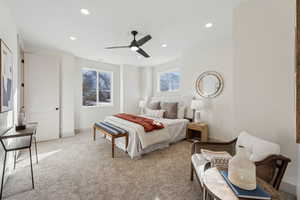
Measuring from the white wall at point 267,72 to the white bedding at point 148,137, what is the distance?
1.55m

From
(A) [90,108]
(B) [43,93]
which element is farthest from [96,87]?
(B) [43,93]

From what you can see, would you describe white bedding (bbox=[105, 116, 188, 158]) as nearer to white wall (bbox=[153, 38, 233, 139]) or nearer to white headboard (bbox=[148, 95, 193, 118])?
white headboard (bbox=[148, 95, 193, 118])

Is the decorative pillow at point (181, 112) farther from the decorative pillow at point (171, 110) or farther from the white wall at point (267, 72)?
the white wall at point (267, 72)

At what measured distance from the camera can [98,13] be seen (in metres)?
2.23

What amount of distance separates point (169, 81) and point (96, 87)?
2.87 m

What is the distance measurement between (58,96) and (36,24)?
6.37 feet

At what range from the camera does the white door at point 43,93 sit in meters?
3.49

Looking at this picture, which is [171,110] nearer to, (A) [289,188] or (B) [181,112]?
(B) [181,112]

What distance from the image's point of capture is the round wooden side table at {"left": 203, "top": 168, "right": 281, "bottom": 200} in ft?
3.10

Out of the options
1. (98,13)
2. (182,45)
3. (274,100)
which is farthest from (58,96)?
(274,100)

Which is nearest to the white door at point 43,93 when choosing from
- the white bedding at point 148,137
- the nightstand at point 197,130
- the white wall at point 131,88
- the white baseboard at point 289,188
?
the white bedding at point 148,137

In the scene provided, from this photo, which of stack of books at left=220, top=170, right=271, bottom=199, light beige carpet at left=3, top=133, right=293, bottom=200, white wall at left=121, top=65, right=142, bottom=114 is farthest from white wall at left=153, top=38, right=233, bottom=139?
stack of books at left=220, top=170, right=271, bottom=199

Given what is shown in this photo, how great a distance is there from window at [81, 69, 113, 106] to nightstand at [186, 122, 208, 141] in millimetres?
3386

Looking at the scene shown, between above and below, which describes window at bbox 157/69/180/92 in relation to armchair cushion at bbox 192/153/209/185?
above
